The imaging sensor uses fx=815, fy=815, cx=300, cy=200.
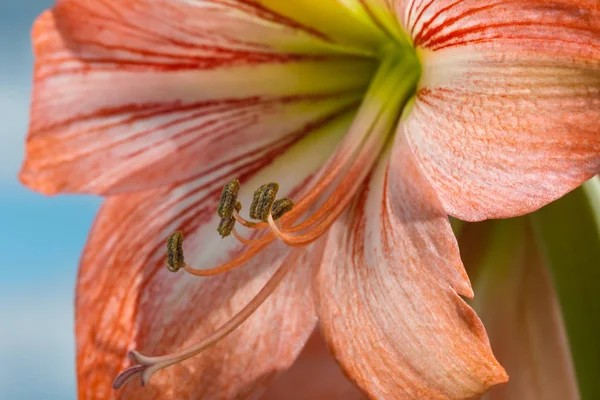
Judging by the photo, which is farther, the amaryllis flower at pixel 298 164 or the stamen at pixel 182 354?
the stamen at pixel 182 354

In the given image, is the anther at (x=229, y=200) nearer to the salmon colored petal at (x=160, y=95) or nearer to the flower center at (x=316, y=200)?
the flower center at (x=316, y=200)

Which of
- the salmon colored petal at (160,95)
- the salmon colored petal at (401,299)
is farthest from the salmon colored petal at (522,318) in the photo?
A: the salmon colored petal at (160,95)

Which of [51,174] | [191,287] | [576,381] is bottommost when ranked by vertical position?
[576,381]

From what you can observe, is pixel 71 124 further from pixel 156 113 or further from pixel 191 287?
pixel 191 287

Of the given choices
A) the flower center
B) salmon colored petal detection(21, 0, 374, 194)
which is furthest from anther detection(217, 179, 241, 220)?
salmon colored petal detection(21, 0, 374, 194)

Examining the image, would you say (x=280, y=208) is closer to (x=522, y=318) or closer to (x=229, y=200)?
(x=229, y=200)

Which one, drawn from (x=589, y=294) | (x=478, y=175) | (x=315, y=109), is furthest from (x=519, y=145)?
(x=315, y=109)
